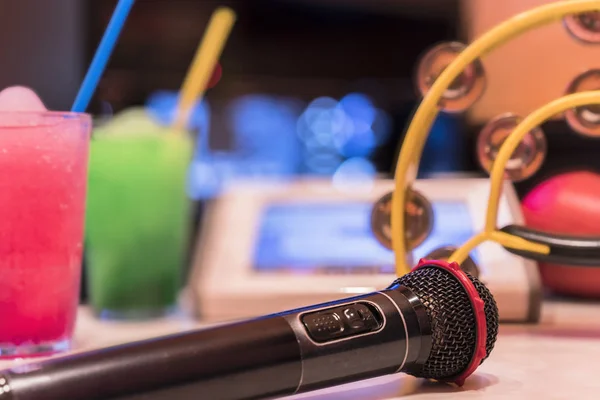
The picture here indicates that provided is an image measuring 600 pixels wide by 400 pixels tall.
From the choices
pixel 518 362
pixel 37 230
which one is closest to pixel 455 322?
pixel 518 362

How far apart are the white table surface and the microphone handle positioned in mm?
28

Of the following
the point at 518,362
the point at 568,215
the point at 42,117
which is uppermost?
the point at 42,117

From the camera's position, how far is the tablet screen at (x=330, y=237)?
0.77 m

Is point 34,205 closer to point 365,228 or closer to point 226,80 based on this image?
point 365,228

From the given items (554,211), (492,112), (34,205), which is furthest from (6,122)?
(492,112)

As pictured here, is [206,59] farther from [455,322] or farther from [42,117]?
[455,322]

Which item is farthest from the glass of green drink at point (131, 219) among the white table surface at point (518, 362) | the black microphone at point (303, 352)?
the black microphone at point (303, 352)

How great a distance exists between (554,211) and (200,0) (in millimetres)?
1887

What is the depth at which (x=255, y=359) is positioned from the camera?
0.43 m

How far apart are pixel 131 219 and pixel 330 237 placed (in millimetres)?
208

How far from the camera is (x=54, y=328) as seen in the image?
0.60m

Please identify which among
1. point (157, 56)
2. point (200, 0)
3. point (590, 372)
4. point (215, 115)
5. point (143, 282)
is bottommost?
point (590, 372)

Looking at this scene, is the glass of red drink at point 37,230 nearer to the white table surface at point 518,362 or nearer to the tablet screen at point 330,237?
the white table surface at point 518,362

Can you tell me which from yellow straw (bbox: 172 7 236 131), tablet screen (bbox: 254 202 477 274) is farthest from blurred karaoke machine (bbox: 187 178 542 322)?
yellow straw (bbox: 172 7 236 131)
